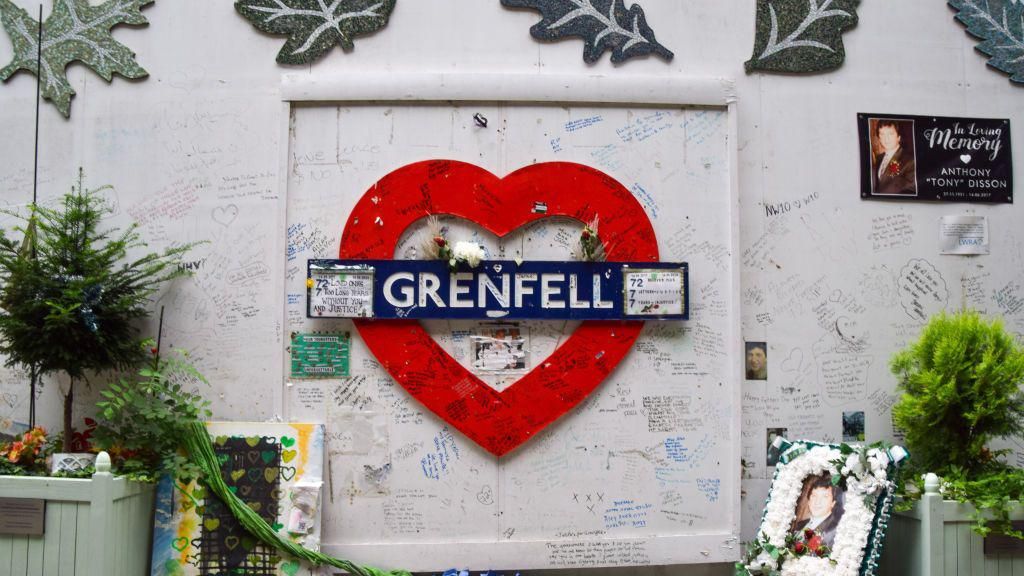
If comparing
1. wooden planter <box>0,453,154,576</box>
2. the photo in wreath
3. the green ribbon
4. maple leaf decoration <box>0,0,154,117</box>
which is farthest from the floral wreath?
maple leaf decoration <box>0,0,154,117</box>

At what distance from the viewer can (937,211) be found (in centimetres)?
373

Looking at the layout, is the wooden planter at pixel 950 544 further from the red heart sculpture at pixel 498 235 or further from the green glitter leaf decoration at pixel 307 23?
the green glitter leaf decoration at pixel 307 23

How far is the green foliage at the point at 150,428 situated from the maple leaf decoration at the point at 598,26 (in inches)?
88.4

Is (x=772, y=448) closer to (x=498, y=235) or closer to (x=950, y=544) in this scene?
(x=950, y=544)

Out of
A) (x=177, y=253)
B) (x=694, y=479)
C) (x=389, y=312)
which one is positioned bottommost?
(x=694, y=479)

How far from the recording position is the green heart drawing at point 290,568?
325cm

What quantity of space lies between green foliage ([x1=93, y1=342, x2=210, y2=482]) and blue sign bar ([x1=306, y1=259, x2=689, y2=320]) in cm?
65

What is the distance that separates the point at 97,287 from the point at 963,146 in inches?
159

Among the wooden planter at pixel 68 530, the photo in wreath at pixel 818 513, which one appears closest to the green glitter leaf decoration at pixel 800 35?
the photo in wreath at pixel 818 513

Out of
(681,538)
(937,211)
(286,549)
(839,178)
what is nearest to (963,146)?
(937,211)

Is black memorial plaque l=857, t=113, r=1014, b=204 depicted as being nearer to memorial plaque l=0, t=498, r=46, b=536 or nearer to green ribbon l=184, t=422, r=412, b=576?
green ribbon l=184, t=422, r=412, b=576

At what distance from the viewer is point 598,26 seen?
3605 mm

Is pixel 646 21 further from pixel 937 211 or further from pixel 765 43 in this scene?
pixel 937 211

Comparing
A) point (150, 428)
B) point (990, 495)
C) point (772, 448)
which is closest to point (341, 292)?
point (150, 428)
